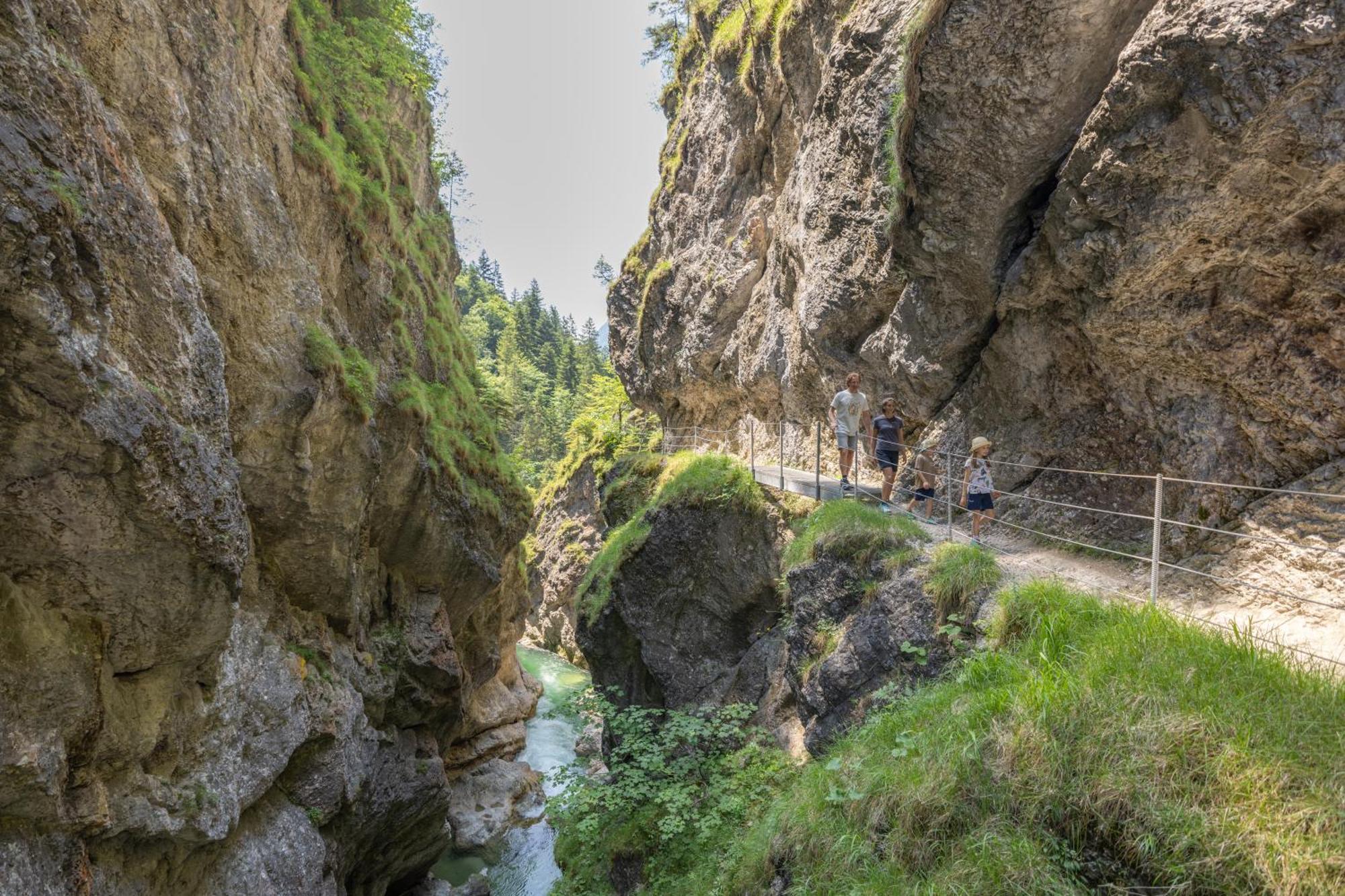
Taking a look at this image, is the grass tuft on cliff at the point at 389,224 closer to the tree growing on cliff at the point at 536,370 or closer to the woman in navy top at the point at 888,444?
the woman in navy top at the point at 888,444

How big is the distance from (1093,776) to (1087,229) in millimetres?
5801

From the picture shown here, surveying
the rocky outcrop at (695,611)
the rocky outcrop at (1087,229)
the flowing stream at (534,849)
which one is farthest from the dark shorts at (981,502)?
the flowing stream at (534,849)

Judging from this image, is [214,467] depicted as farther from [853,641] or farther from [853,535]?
[853,535]

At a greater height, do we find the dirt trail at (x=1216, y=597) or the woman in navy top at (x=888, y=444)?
the woman in navy top at (x=888, y=444)

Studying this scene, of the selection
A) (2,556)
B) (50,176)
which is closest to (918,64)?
(50,176)

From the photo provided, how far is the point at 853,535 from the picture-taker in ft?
25.8

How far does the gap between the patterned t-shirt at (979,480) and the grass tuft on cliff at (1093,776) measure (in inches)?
84.4

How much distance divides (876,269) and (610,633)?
367 inches

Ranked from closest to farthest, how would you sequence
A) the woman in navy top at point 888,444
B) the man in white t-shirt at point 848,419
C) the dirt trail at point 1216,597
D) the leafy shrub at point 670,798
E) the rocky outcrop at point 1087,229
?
the dirt trail at point 1216,597 → the rocky outcrop at point 1087,229 → the leafy shrub at point 670,798 → the woman in navy top at point 888,444 → the man in white t-shirt at point 848,419

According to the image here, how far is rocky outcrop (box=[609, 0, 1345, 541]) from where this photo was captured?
519 cm

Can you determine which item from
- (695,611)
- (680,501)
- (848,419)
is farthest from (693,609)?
(848,419)

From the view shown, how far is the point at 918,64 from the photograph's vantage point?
25.3 feet

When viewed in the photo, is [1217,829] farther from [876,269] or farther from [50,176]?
[876,269]

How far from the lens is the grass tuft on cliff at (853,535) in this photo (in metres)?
7.48
